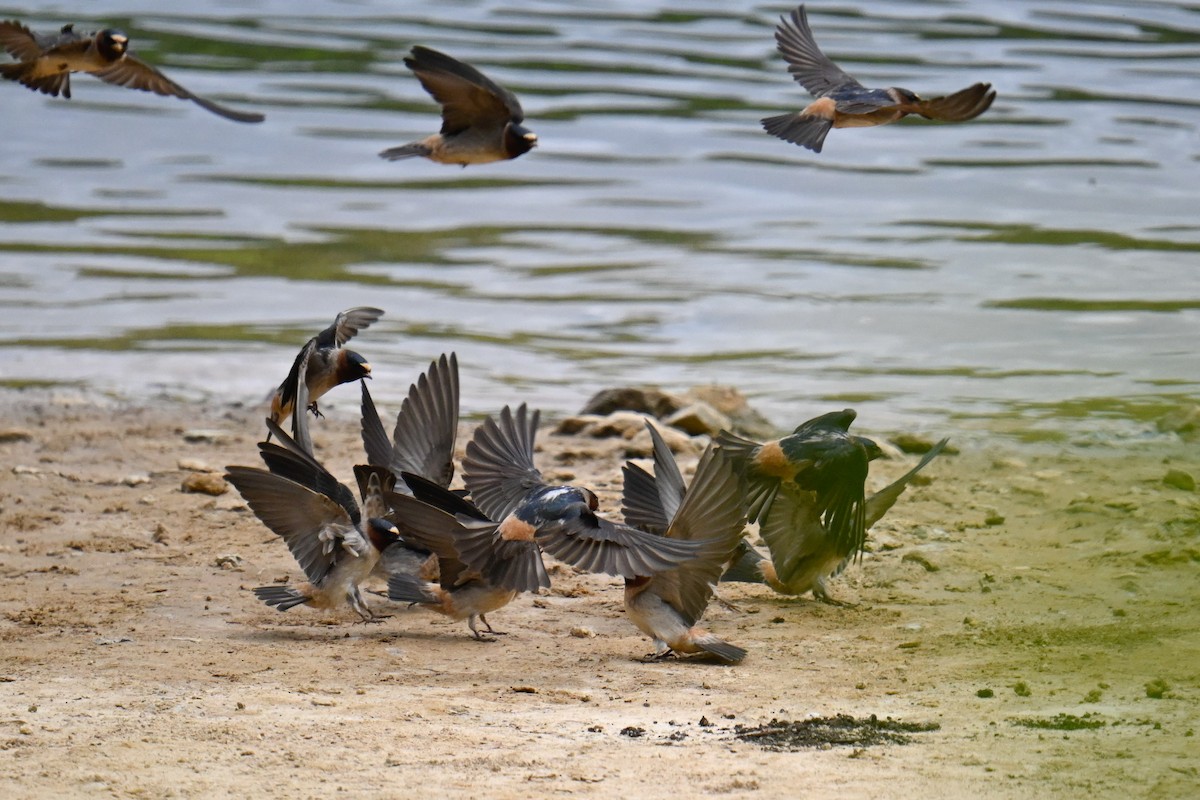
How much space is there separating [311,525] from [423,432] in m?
0.79

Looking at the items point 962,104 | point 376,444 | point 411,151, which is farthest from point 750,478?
point 411,151

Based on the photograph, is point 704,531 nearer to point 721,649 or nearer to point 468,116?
point 721,649

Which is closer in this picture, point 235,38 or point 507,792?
point 507,792

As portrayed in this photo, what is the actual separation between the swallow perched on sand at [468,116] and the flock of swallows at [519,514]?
2.54ft

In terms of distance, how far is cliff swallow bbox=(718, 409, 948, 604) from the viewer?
6.34 metres

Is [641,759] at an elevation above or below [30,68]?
below

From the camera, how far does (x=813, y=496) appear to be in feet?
21.3

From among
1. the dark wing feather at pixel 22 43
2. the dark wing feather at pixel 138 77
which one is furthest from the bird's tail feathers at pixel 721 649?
the dark wing feather at pixel 22 43

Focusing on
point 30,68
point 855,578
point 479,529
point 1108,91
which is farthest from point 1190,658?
point 1108,91

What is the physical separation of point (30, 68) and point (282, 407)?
169cm

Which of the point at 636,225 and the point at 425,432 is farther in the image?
the point at 636,225

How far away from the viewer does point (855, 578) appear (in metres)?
7.13

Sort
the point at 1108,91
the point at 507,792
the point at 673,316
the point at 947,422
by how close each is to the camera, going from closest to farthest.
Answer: the point at 507,792 → the point at 947,422 → the point at 673,316 → the point at 1108,91

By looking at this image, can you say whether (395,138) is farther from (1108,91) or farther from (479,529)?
(479,529)
